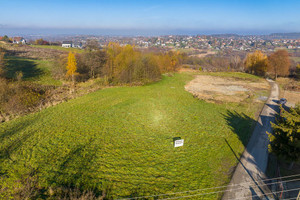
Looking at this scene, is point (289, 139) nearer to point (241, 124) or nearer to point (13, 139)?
point (241, 124)

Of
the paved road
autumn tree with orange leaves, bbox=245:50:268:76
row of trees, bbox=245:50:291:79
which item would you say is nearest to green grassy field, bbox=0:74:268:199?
the paved road

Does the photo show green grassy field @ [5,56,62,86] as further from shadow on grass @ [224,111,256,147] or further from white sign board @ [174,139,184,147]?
shadow on grass @ [224,111,256,147]

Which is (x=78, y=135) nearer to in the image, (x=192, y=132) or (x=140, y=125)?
(x=140, y=125)

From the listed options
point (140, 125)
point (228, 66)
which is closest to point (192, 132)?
point (140, 125)

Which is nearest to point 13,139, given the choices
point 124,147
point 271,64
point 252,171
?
point 124,147

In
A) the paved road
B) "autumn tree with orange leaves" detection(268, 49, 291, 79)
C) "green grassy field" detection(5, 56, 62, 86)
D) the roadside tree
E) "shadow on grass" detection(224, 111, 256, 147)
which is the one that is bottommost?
the paved road
